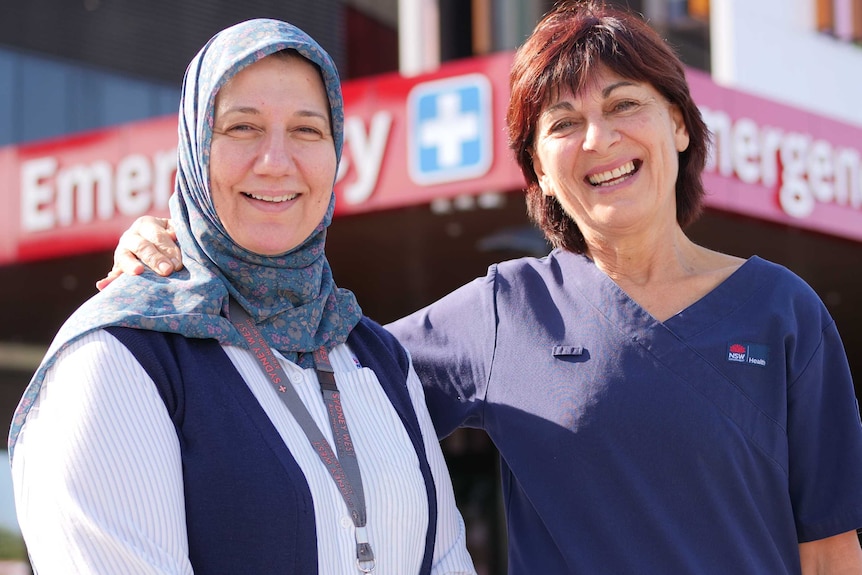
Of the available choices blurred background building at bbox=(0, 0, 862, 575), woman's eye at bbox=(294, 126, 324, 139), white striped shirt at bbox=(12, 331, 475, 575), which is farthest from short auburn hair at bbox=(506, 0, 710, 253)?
blurred background building at bbox=(0, 0, 862, 575)

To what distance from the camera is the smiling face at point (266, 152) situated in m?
2.51

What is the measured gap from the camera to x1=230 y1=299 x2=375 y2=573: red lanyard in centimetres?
246

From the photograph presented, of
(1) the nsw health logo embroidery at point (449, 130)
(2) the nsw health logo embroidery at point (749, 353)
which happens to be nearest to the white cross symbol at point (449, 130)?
(1) the nsw health logo embroidery at point (449, 130)

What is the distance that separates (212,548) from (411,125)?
648cm

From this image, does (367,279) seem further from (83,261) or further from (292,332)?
(292,332)

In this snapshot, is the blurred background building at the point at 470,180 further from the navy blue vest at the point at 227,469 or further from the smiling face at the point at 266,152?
the navy blue vest at the point at 227,469

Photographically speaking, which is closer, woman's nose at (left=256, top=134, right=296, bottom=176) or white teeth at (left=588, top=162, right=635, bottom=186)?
woman's nose at (left=256, top=134, right=296, bottom=176)

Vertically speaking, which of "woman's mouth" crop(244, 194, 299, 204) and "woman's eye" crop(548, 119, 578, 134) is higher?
"woman's eye" crop(548, 119, 578, 134)

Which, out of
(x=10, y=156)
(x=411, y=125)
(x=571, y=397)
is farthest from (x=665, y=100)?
(x=10, y=156)

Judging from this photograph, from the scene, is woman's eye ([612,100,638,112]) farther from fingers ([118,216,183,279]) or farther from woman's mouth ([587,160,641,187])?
fingers ([118,216,183,279])

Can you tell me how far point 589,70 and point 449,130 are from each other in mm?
5646

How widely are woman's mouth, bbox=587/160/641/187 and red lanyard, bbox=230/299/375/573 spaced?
A: 0.83 meters

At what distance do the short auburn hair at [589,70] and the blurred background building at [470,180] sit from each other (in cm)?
505

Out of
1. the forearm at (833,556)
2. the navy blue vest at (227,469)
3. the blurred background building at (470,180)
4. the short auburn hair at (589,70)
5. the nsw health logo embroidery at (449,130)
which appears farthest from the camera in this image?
the blurred background building at (470,180)
